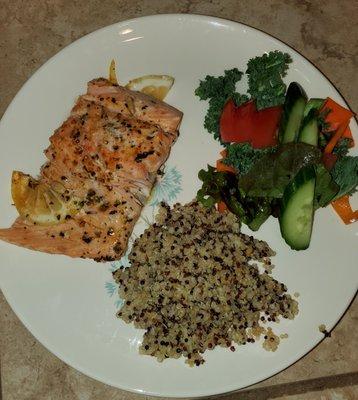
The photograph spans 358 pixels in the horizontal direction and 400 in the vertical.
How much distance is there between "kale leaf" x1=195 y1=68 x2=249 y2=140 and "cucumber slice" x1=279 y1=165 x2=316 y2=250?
683 millimetres

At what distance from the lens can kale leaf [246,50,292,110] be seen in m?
3.28

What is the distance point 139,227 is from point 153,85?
3.35 ft

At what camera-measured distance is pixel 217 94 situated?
3.31 metres

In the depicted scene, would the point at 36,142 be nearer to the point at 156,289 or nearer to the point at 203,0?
the point at 156,289

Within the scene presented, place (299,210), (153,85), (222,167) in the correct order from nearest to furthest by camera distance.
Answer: (299,210) → (222,167) → (153,85)

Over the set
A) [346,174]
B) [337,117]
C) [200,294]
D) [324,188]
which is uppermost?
[337,117]

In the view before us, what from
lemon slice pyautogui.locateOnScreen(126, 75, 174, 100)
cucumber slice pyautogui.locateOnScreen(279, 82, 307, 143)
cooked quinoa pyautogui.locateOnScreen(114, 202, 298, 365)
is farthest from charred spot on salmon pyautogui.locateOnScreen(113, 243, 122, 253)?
cucumber slice pyautogui.locateOnScreen(279, 82, 307, 143)

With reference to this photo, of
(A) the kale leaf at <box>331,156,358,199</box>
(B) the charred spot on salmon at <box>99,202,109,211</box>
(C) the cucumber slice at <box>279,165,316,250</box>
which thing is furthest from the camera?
(B) the charred spot on salmon at <box>99,202,109,211</box>

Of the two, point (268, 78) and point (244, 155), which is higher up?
point (268, 78)

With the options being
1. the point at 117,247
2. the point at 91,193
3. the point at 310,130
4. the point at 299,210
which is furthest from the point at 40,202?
the point at 310,130

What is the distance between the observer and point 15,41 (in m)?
3.97

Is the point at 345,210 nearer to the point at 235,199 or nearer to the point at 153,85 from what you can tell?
the point at 235,199

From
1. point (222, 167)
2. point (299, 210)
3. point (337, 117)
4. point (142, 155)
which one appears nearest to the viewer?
point (299, 210)

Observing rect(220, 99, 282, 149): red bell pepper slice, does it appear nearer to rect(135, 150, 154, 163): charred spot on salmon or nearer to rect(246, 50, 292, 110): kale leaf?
rect(246, 50, 292, 110): kale leaf
